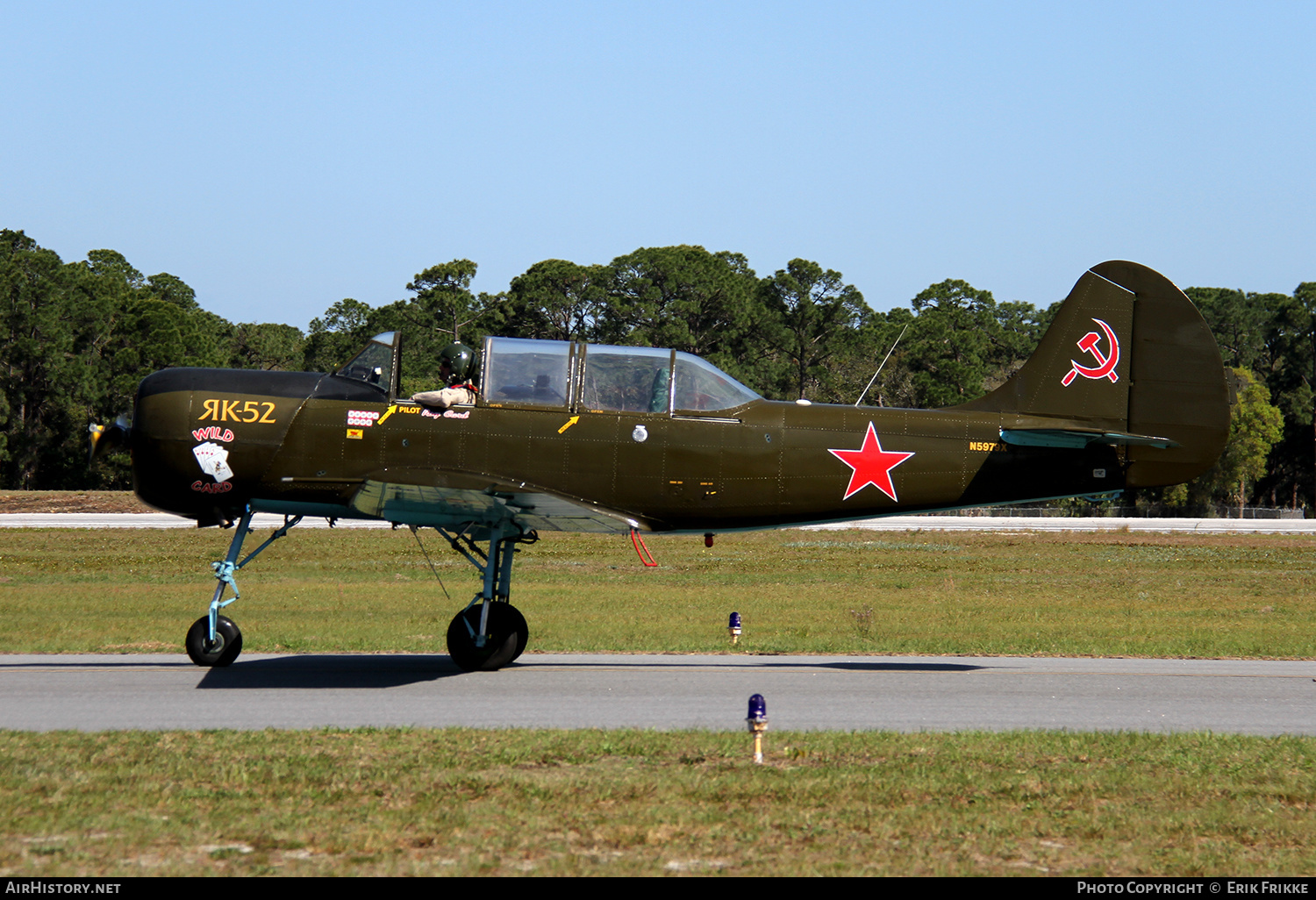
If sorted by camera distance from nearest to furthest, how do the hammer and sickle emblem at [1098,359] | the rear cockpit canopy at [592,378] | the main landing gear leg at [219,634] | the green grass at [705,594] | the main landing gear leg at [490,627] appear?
1. the rear cockpit canopy at [592,378]
2. the main landing gear leg at [219,634]
3. the main landing gear leg at [490,627]
4. the hammer and sickle emblem at [1098,359]
5. the green grass at [705,594]

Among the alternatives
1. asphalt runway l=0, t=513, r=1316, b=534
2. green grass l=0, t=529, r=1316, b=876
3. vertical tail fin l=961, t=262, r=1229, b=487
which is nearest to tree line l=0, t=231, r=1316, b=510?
asphalt runway l=0, t=513, r=1316, b=534

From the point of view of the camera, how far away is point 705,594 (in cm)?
2533

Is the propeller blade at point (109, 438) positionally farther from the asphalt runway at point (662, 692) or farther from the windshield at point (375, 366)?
the asphalt runway at point (662, 692)

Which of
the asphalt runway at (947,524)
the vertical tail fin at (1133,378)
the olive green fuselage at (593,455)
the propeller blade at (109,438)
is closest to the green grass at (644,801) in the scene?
the olive green fuselage at (593,455)

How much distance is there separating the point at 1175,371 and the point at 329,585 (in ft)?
63.9

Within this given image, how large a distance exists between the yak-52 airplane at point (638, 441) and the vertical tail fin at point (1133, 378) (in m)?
0.02

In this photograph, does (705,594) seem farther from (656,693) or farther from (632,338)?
(632,338)

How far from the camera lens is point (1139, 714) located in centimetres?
1110

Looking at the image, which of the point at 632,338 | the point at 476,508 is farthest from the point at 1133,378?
the point at 632,338

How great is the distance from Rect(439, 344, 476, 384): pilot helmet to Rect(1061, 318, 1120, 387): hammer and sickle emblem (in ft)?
24.0

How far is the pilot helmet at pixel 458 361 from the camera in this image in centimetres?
1296

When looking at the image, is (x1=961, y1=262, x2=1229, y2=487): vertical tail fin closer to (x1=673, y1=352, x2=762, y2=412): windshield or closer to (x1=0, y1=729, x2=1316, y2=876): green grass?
(x1=673, y1=352, x2=762, y2=412): windshield
